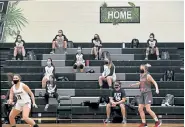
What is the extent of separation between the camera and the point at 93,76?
1967 cm

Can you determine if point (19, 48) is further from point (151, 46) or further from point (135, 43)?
point (151, 46)

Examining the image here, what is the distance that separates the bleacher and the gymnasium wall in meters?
0.63

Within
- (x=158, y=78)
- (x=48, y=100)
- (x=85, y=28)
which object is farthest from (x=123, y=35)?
(x=48, y=100)

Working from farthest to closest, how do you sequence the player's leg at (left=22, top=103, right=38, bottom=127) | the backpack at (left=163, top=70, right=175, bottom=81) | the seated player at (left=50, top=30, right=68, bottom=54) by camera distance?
the seated player at (left=50, top=30, right=68, bottom=54) → the backpack at (left=163, top=70, right=175, bottom=81) → the player's leg at (left=22, top=103, right=38, bottom=127)

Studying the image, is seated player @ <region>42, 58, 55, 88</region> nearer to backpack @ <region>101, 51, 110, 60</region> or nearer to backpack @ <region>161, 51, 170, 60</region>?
backpack @ <region>101, 51, 110, 60</region>

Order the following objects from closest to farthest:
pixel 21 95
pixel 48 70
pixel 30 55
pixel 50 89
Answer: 1. pixel 21 95
2. pixel 50 89
3. pixel 48 70
4. pixel 30 55

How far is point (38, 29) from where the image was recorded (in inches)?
896

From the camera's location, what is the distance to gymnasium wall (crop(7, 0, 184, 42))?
2266 cm

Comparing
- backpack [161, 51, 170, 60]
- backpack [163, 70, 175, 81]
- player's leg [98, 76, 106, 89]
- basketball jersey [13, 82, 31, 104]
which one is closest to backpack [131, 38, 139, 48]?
backpack [161, 51, 170, 60]

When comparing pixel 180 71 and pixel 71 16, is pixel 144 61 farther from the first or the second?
pixel 71 16

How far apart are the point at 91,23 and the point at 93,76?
3933 mm

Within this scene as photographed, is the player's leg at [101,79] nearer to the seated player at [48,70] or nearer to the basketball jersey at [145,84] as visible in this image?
the seated player at [48,70]

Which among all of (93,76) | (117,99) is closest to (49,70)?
(93,76)

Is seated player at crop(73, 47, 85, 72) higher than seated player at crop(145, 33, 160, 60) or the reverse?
the reverse
